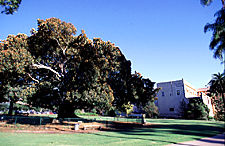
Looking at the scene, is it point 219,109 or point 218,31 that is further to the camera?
point 219,109

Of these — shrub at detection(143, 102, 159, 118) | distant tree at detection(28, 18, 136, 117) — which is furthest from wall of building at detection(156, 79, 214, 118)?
distant tree at detection(28, 18, 136, 117)

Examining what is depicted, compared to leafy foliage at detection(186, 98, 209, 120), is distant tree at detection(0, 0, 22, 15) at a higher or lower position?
higher

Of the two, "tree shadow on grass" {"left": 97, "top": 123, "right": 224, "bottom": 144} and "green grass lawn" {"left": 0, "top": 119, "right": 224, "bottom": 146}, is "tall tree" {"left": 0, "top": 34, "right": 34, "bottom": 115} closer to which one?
"green grass lawn" {"left": 0, "top": 119, "right": 224, "bottom": 146}

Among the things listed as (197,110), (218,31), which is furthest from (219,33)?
(197,110)

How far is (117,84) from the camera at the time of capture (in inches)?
930

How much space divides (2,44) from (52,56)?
645cm

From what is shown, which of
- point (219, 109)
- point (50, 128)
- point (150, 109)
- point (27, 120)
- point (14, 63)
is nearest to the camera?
point (14, 63)

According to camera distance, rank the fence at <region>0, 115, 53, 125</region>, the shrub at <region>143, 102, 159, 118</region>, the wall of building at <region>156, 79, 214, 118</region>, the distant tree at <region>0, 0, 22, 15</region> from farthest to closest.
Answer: the wall of building at <region>156, 79, 214, 118</region> → the shrub at <region>143, 102, 159, 118</region> → the fence at <region>0, 115, 53, 125</region> → the distant tree at <region>0, 0, 22, 15</region>

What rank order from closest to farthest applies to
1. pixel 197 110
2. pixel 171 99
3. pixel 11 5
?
pixel 11 5 → pixel 197 110 → pixel 171 99

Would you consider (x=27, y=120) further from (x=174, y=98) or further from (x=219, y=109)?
(x=219, y=109)

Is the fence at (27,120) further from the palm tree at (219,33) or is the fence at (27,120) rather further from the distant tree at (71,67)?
the palm tree at (219,33)

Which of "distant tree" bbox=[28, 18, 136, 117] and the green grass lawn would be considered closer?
the green grass lawn

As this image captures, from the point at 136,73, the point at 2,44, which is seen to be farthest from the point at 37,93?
the point at 136,73

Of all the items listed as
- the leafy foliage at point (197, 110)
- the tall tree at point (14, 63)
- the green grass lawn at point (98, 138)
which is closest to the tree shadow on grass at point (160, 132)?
the green grass lawn at point (98, 138)
